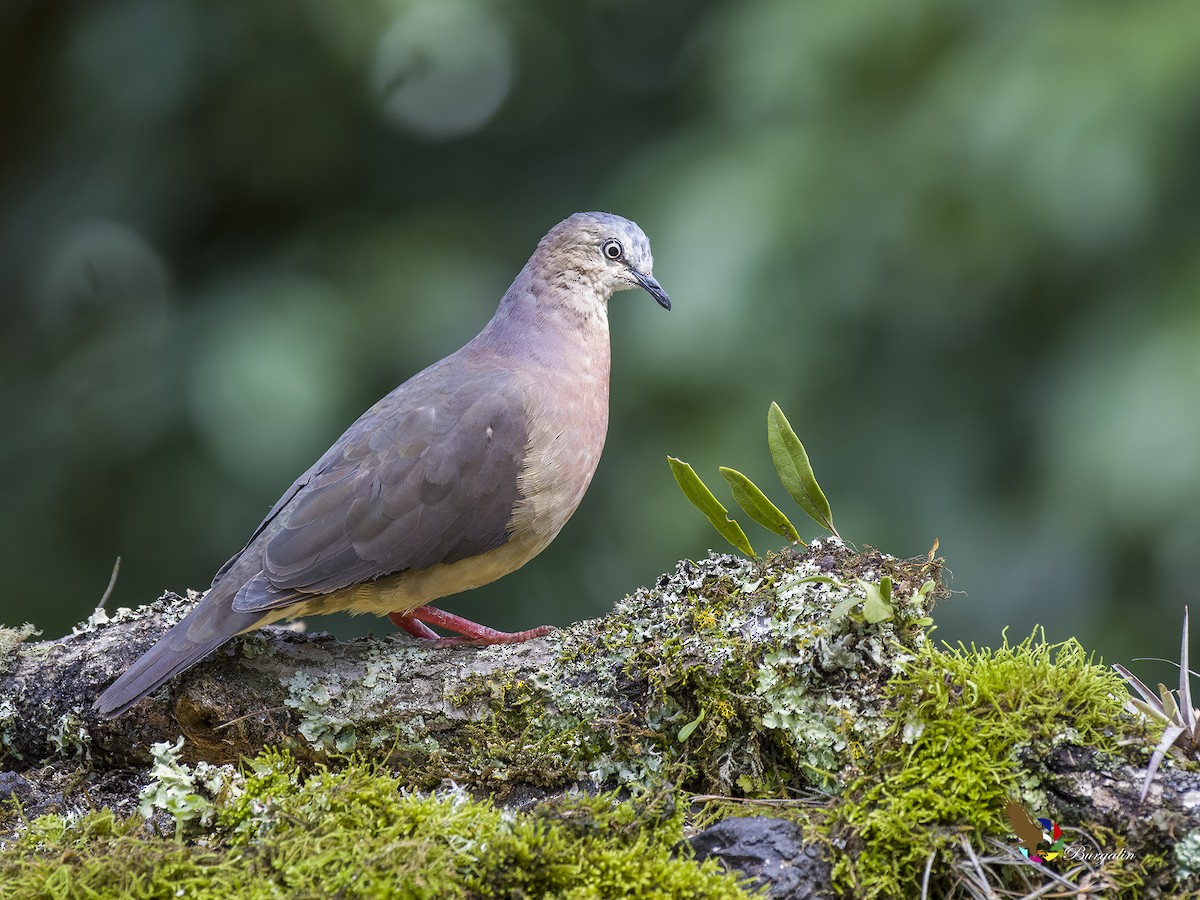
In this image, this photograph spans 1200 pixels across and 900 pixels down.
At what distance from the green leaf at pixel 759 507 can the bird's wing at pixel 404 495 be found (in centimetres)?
85

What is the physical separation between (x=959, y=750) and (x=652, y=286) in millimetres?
2337

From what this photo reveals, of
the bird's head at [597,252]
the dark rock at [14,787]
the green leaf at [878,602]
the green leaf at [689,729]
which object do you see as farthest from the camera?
the bird's head at [597,252]

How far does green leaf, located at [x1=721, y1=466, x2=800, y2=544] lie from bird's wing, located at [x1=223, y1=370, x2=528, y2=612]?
85 centimetres

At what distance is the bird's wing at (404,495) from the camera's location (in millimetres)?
3404

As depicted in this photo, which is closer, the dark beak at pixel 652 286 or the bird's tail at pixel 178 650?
the bird's tail at pixel 178 650

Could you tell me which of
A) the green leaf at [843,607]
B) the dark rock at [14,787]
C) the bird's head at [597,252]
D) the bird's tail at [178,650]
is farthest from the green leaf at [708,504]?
the dark rock at [14,787]

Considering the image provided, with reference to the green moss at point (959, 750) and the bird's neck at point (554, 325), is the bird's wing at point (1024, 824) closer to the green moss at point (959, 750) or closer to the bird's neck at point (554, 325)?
the green moss at point (959, 750)

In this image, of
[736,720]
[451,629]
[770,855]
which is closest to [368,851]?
[770,855]

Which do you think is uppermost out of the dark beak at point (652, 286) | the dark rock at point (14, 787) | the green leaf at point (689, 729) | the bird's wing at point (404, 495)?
the dark beak at point (652, 286)

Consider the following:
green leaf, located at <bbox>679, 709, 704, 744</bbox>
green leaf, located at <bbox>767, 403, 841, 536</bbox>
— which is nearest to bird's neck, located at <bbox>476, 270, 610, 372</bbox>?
green leaf, located at <bbox>767, 403, 841, 536</bbox>

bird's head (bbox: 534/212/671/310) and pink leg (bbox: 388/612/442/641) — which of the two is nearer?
pink leg (bbox: 388/612/442/641)

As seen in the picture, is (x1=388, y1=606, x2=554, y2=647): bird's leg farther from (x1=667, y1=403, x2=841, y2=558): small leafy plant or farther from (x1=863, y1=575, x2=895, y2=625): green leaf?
(x1=863, y1=575, x2=895, y2=625): green leaf

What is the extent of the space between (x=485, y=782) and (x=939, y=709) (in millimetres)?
1075

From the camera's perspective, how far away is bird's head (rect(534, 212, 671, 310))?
4.22m
